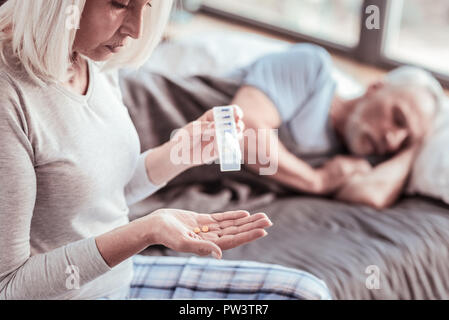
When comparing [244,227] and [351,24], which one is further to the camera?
[351,24]

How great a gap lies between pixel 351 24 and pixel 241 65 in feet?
2.85

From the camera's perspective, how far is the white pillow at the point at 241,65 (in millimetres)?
1259

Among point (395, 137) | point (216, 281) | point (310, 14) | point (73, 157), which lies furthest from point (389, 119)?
point (310, 14)

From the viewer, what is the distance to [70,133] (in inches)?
27.5

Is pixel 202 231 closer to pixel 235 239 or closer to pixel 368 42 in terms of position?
pixel 235 239

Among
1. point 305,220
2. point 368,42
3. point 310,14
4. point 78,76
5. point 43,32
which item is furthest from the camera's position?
point 310,14

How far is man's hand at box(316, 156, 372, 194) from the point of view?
50.6 inches

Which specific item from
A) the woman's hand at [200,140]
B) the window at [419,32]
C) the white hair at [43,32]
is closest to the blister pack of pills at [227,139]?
the woman's hand at [200,140]

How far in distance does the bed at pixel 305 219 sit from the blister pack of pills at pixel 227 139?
0.30 metres

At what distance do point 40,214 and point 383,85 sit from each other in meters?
0.88

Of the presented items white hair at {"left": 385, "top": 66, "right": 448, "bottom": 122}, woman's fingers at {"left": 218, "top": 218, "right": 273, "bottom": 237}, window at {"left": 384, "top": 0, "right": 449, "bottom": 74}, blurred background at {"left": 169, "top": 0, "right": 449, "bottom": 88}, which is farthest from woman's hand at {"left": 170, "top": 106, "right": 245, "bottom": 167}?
window at {"left": 384, "top": 0, "right": 449, "bottom": 74}

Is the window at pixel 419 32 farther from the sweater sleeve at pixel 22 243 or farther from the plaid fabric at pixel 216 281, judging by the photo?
the sweater sleeve at pixel 22 243

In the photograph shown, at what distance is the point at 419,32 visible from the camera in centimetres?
204
